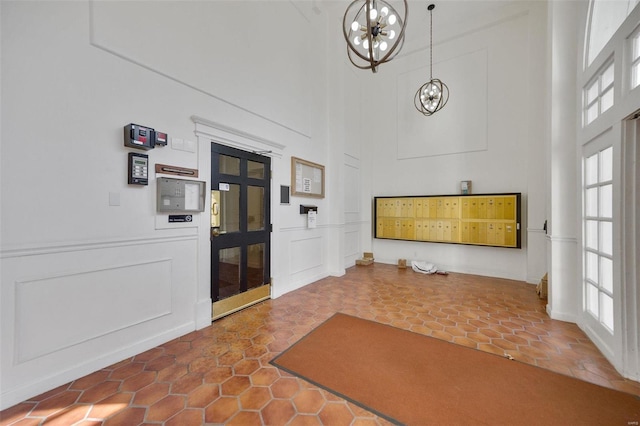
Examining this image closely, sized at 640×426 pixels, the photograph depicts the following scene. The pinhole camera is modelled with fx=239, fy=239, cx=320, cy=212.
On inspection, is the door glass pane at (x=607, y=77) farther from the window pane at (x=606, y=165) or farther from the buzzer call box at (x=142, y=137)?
the buzzer call box at (x=142, y=137)

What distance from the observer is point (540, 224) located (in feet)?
14.4

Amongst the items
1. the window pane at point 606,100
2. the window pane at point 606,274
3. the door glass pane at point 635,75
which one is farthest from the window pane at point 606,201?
the door glass pane at point 635,75

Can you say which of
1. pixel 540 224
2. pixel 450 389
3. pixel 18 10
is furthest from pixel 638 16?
pixel 18 10

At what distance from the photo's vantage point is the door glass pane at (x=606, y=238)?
2181 mm

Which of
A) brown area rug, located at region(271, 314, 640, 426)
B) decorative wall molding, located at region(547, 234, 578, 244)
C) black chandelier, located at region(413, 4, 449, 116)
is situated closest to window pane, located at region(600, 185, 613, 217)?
decorative wall molding, located at region(547, 234, 578, 244)

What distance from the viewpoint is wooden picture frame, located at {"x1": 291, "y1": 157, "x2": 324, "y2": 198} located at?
13.3ft

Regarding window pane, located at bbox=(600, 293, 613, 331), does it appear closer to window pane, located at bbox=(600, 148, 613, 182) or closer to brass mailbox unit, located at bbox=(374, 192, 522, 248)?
window pane, located at bbox=(600, 148, 613, 182)

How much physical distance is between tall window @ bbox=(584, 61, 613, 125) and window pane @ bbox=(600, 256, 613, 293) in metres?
1.43

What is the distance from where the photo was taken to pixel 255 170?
346cm

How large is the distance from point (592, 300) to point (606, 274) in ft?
1.67

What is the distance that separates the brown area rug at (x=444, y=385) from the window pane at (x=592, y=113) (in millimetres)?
2491

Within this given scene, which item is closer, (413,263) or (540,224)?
(540,224)

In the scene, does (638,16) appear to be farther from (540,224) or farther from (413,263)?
(413,263)

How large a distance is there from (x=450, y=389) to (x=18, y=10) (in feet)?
13.6
